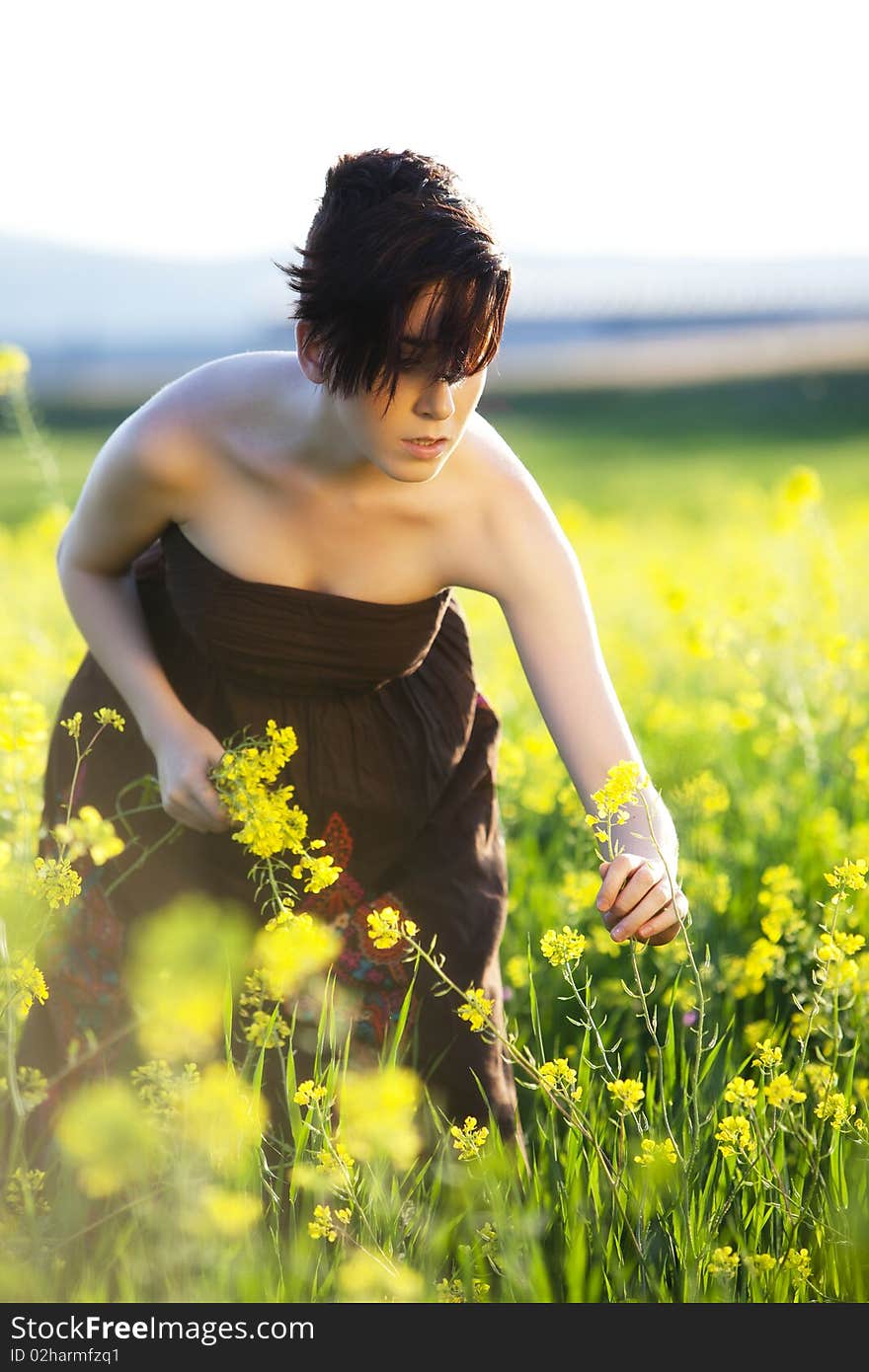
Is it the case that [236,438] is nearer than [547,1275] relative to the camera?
No

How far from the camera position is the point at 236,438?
2344 mm

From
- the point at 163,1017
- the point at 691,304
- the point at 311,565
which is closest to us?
the point at 163,1017

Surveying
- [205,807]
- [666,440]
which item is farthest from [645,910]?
[666,440]

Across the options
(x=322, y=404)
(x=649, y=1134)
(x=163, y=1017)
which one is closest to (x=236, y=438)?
(x=322, y=404)

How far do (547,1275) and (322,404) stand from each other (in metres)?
1.39

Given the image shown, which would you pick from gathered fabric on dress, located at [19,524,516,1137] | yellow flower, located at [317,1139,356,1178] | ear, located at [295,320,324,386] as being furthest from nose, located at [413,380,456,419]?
yellow flower, located at [317,1139,356,1178]

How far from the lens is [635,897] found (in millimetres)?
1842

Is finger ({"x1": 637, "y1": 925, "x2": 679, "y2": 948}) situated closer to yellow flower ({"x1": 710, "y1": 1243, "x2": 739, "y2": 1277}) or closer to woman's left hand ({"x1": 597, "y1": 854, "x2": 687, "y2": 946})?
woman's left hand ({"x1": 597, "y1": 854, "x2": 687, "y2": 946})

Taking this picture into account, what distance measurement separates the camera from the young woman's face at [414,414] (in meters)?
1.94

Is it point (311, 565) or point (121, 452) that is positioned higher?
point (121, 452)

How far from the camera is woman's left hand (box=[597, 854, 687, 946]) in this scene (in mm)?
1831

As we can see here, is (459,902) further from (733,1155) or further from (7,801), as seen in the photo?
(7,801)

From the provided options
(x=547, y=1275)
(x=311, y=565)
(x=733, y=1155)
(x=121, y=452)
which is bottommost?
(x=547, y=1275)

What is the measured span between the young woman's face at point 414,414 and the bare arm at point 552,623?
10.4 inches
